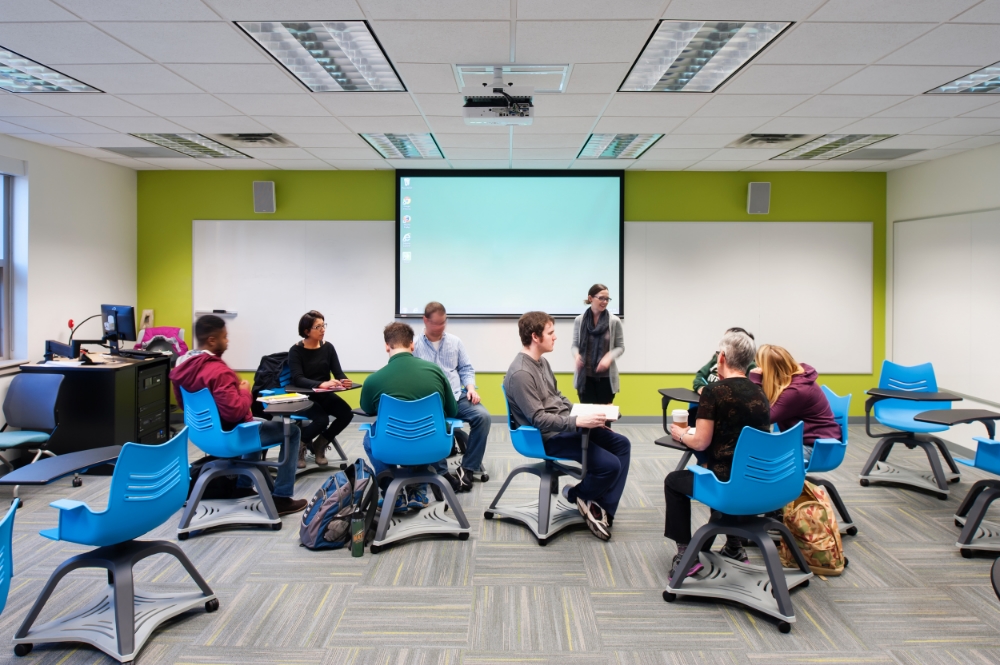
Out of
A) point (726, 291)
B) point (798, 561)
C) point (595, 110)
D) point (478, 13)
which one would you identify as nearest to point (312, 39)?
point (478, 13)

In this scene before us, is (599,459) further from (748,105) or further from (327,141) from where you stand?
(327,141)

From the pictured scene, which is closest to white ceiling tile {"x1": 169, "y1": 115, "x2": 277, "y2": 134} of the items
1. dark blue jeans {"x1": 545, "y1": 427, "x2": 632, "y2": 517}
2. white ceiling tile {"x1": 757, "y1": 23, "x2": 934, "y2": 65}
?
dark blue jeans {"x1": 545, "y1": 427, "x2": 632, "y2": 517}

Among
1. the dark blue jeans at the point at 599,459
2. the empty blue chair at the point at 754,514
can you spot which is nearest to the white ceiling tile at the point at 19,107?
the dark blue jeans at the point at 599,459

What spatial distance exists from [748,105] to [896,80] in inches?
34.4

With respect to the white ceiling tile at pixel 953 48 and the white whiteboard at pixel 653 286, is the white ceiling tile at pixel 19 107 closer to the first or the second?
the white whiteboard at pixel 653 286

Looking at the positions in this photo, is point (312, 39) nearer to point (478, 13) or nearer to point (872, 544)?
point (478, 13)

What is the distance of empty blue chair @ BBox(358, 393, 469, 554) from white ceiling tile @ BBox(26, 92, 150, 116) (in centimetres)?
293

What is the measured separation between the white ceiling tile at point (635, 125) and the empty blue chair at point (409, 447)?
8.67 feet

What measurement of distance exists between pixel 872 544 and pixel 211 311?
646 cm

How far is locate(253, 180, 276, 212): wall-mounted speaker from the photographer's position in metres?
6.61

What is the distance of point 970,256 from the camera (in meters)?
5.54

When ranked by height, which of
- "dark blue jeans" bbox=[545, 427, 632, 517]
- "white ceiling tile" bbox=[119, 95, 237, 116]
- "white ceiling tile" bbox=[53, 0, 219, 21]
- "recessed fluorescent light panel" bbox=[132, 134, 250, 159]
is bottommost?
"dark blue jeans" bbox=[545, 427, 632, 517]

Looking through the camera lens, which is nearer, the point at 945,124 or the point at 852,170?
the point at 945,124

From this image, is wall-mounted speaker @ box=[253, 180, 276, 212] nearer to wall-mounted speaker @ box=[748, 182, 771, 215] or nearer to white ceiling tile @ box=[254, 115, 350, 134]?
white ceiling tile @ box=[254, 115, 350, 134]
